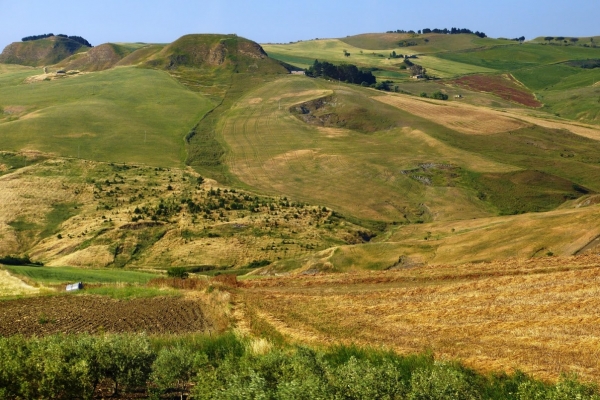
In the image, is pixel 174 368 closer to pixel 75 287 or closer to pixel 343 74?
pixel 75 287

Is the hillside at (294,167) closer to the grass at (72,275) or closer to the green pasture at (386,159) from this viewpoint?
the green pasture at (386,159)

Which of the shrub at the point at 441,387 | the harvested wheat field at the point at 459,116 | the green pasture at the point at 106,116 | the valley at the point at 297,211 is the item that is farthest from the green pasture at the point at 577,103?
the shrub at the point at 441,387

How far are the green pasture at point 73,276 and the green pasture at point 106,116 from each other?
46417 millimetres

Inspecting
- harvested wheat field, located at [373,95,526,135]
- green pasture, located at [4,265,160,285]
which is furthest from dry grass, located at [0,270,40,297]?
harvested wheat field, located at [373,95,526,135]

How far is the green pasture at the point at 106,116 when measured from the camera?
103 m

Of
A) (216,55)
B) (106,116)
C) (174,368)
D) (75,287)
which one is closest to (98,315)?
(75,287)

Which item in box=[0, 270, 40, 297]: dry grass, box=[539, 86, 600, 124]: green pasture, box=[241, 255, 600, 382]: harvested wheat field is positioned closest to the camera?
box=[241, 255, 600, 382]: harvested wheat field

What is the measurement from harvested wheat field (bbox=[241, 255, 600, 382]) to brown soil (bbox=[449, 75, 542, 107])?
13902 cm

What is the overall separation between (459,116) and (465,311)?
99.8 meters

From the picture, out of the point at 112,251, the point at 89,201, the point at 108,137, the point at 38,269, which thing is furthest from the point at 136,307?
the point at 108,137

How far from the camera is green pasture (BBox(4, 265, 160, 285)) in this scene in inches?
1967

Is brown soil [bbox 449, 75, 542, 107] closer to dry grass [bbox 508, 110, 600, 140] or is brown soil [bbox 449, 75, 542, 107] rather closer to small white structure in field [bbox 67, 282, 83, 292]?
dry grass [bbox 508, 110, 600, 140]

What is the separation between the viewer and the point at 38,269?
177 ft

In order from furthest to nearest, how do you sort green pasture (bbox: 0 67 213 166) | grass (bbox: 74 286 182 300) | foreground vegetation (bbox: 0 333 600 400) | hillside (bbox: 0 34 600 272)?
green pasture (bbox: 0 67 213 166)
hillside (bbox: 0 34 600 272)
grass (bbox: 74 286 182 300)
foreground vegetation (bbox: 0 333 600 400)
